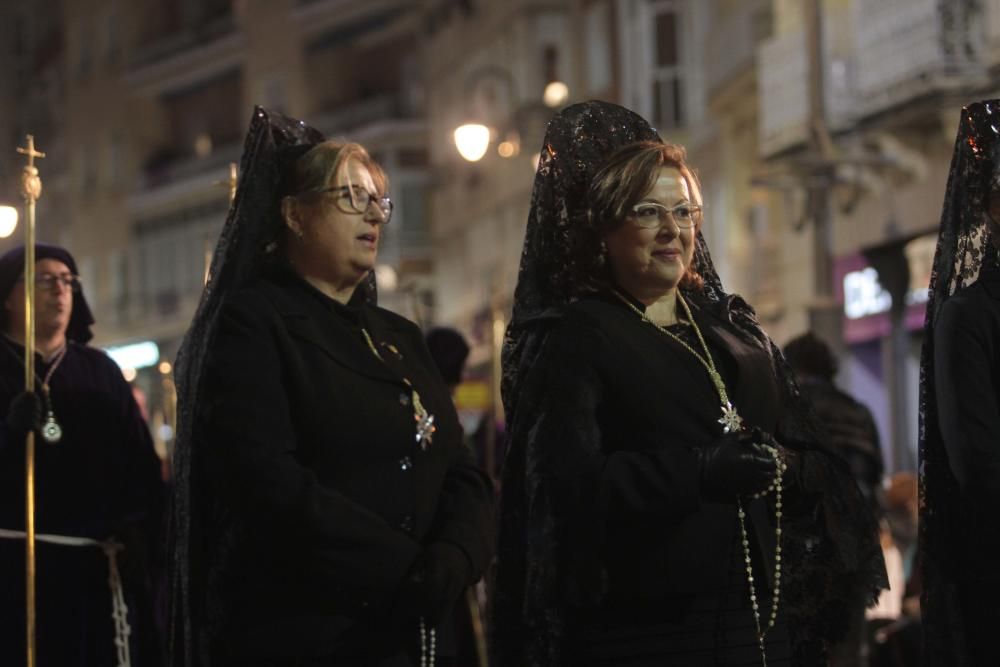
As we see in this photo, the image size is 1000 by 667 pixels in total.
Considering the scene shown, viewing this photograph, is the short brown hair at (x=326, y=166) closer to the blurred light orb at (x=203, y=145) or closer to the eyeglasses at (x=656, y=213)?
the eyeglasses at (x=656, y=213)

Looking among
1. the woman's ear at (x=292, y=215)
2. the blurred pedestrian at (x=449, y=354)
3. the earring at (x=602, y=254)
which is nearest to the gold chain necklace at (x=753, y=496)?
the earring at (x=602, y=254)

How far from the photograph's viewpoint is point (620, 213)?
16.9ft

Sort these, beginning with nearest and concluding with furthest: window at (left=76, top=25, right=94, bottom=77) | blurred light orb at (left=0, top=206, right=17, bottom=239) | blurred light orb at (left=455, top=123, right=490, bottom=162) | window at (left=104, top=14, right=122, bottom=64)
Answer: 1. blurred light orb at (left=0, top=206, right=17, bottom=239)
2. blurred light orb at (left=455, top=123, right=490, bottom=162)
3. window at (left=104, top=14, right=122, bottom=64)
4. window at (left=76, top=25, right=94, bottom=77)

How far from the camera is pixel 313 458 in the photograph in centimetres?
512

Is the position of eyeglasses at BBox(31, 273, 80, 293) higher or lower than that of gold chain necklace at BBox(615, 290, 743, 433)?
higher

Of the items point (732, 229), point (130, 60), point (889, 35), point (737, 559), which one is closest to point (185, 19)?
point (130, 60)

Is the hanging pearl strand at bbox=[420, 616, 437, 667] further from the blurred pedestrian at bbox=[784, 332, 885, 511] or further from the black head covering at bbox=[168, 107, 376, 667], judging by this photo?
the blurred pedestrian at bbox=[784, 332, 885, 511]

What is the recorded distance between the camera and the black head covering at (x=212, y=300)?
530cm

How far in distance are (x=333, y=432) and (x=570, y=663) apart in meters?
0.77

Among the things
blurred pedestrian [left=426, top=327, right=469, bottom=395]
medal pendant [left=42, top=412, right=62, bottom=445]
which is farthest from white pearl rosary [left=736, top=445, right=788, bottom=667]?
blurred pedestrian [left=426, top=327, right=469, bottom=395]

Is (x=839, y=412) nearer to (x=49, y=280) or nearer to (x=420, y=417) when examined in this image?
(x=49, y=280)

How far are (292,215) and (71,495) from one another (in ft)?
8.17

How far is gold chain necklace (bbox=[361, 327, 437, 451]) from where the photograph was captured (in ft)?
17.3

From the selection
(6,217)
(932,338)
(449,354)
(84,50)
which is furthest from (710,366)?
(84,50)
